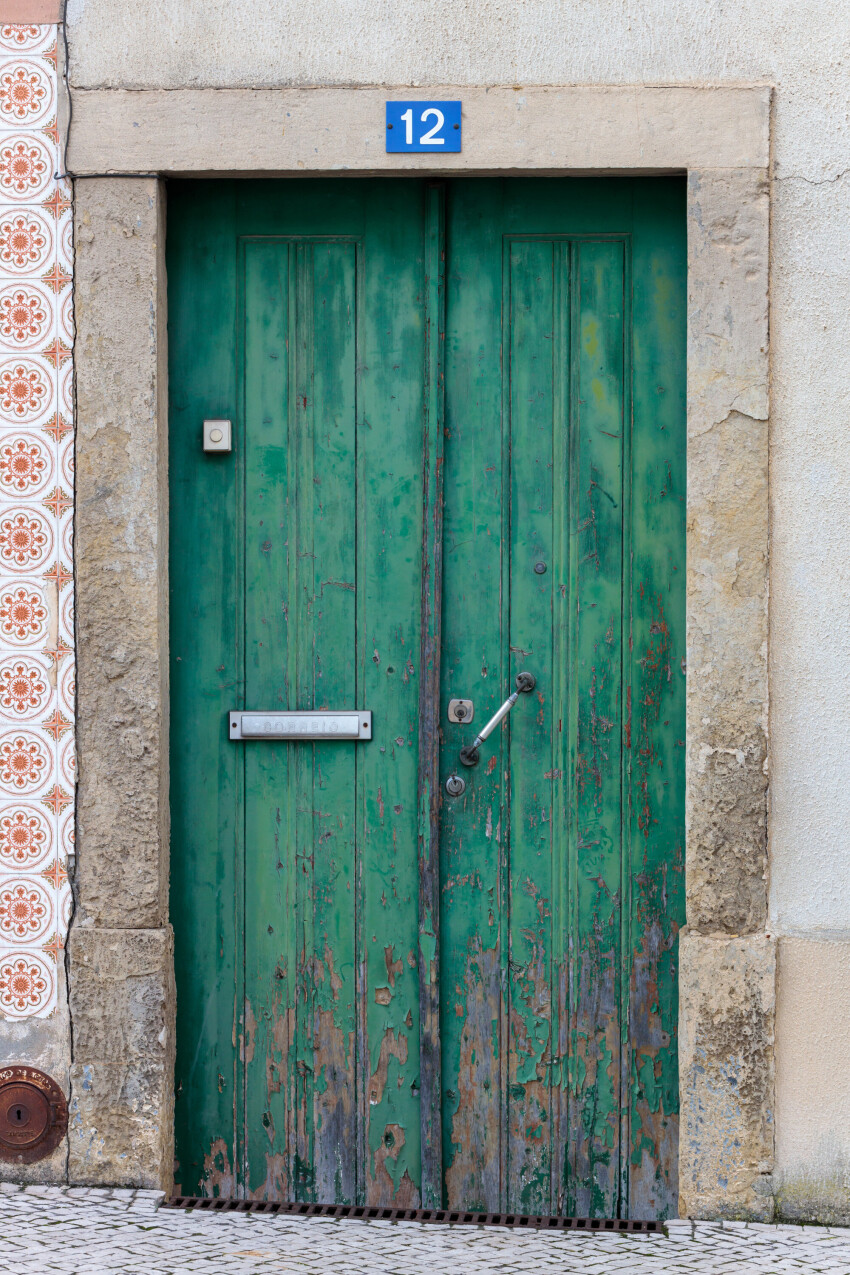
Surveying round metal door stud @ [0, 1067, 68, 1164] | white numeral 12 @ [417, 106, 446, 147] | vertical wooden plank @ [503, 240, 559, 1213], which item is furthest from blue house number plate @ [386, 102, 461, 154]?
round metal door stud @ [0, 1067, 68, 1164]

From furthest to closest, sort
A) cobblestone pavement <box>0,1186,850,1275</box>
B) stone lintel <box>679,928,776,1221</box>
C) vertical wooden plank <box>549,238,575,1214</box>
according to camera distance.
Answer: vertical wooden plank <box>549,238,575,1214</box>, stone lintel <box>679,928,776,1221</box>, cobblestone pavement <box>0,1186,850,1275</box>

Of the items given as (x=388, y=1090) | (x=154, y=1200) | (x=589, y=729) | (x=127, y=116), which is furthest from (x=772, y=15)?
(x=154, y=1200)

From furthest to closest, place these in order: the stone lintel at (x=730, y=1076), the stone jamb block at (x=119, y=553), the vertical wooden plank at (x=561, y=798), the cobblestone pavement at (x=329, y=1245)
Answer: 1. the vertical wooden plank at (x=561, y=798)
2. the stone jamb block at (x=119, y=553)
3. the stone lintel at (x=730, y=1076)
4. the cobblestone pavement at (x=329, y=1245)

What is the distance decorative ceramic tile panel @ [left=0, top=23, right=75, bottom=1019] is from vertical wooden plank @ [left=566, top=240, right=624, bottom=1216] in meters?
1.32

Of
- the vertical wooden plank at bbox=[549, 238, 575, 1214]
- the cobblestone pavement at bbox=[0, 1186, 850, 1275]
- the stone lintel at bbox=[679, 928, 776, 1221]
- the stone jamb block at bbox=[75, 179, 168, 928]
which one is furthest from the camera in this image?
the vertical wooden plank at bbox=[549, 238, 575, 1214]

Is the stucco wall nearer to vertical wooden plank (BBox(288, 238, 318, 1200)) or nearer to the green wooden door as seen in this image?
the green wooden door

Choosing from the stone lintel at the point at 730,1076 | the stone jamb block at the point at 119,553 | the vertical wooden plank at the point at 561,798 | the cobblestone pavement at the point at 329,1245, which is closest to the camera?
the cobblestone pavement at the point at 329,1245

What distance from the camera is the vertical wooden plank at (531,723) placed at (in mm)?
3322

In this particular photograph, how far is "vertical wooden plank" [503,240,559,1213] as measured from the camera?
3.32m

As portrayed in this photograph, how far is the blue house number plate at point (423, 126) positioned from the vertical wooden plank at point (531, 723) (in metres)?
0.33

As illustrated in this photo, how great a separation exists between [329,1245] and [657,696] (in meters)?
1.57

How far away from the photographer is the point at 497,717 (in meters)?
3.27

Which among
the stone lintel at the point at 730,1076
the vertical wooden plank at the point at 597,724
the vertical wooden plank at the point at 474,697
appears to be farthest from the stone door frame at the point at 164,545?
the vertical wooden plank at the point at 474,697

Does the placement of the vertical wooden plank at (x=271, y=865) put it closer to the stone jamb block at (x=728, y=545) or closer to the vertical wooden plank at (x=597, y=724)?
the vertical wooden plank at (x=597, y=724)
